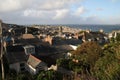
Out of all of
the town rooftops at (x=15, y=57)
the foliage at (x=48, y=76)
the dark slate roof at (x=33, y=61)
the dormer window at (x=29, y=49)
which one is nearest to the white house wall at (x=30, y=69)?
the dark slate roof at (x=33, y=61)

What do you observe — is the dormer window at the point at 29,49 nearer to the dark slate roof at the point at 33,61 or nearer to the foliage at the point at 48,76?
the dark slate roof at the point at 33,61

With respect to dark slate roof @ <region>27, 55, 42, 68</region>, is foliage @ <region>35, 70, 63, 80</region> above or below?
above

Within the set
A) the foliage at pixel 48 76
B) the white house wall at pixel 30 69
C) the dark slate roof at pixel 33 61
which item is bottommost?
the white house wall at pixel 30 69

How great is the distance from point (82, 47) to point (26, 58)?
8736 millimetres

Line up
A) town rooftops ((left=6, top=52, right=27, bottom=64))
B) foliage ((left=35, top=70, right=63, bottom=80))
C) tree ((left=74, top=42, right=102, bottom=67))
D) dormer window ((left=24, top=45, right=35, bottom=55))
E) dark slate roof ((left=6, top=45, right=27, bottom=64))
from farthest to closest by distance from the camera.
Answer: dormer window ((left=24, top=45, right=35, bottom=55)), dark slate roof ((left=6, top=45, right=27, bottom=64)), town rooftops ((left=6, top=52, right=27, bottom=64)), tree ((left=74, top=42, right=102, bottom=67)), foliage ((left=35, top=70, right=63, bottom=80))

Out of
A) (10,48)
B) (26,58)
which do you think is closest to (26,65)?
(26,58)

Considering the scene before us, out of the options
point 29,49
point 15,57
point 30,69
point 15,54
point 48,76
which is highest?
point 29,49

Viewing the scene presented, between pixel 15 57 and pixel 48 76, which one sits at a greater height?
pixel 48 76

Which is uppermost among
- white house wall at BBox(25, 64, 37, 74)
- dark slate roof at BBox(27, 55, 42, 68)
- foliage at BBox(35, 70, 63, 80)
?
foliage at BBox(35, 70, 63, 80)

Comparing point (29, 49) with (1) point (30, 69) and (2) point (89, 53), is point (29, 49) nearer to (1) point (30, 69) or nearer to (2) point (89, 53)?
(1) point (30, 69)

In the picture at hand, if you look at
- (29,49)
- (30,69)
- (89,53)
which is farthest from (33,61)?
(89,53)

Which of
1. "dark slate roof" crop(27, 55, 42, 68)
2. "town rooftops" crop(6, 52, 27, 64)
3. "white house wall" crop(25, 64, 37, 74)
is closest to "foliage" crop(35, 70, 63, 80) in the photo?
"white house wall" crop(25, 64, 37, 74)

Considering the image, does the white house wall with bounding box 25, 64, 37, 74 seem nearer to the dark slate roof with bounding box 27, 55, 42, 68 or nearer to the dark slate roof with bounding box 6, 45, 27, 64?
the dark slate roof with bounding box 27, 55, 42, 68

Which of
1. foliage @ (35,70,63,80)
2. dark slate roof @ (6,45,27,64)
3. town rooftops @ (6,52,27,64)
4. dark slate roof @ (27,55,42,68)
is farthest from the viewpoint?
dark slate roof @ (6,45,27,64)
